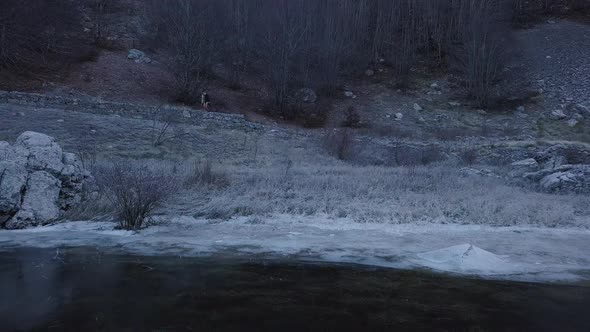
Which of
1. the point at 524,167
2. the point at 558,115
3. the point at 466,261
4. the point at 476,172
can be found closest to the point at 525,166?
the point at 524,167

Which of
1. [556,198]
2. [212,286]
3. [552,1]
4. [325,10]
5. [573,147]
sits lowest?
[212,286]

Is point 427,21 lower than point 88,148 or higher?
higher

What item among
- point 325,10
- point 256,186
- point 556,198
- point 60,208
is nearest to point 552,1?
point 325,10

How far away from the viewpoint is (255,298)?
6738 mm

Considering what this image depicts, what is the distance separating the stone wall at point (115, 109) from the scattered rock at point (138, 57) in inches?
449

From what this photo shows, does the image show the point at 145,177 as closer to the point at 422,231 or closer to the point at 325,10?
the point at 422,231

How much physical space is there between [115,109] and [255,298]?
1951 cm

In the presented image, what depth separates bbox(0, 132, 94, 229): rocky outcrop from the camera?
10312 millimetres

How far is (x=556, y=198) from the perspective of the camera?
45.0 feet

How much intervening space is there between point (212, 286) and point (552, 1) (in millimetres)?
59159

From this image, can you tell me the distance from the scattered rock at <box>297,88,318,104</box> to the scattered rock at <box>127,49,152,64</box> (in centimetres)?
1136

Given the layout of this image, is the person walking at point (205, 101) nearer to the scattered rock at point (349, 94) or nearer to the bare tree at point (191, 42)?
the bare tree at point (191, 42)

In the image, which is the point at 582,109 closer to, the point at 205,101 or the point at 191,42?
the point at 205,101

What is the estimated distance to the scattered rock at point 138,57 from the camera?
35.1 meters
